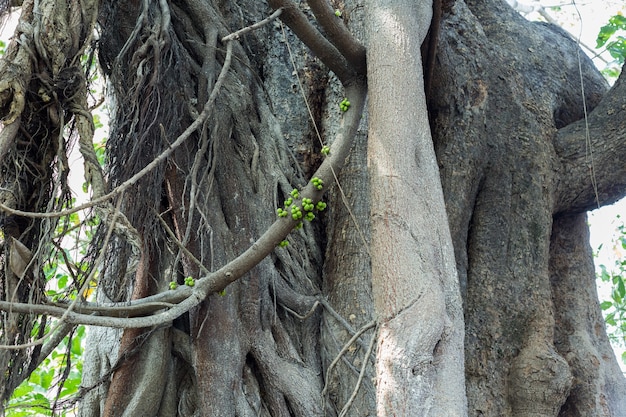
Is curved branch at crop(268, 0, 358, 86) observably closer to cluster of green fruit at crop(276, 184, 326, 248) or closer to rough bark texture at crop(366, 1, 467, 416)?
rough bark texture at crop(366, 1, 467, 416)

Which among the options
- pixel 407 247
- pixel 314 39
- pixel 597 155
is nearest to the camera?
pixel 407 247

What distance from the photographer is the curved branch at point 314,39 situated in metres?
2.91

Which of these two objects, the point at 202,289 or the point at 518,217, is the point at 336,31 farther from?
the point at 518,217

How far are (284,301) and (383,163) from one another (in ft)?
3.09

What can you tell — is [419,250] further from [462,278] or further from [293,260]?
[462,278]

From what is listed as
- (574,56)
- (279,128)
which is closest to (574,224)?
(574,56)

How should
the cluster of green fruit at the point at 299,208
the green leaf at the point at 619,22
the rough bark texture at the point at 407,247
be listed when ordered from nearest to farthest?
the rough bark texture at the point at 407,247 < the cluster of green fruit at the point at 299,208 < the green leaf at the point at 619,22

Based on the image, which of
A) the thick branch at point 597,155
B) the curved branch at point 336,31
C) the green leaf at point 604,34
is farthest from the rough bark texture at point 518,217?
the curved branch at point 336,31

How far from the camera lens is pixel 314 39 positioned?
3.01 metres

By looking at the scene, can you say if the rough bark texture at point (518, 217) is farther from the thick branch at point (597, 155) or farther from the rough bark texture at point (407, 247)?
the rough bark texture at point (407, 247)

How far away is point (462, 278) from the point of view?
A: 3.57 metres

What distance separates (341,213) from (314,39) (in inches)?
29.9

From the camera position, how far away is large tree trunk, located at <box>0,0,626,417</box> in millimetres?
2395

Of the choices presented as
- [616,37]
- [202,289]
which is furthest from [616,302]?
[202,289]
